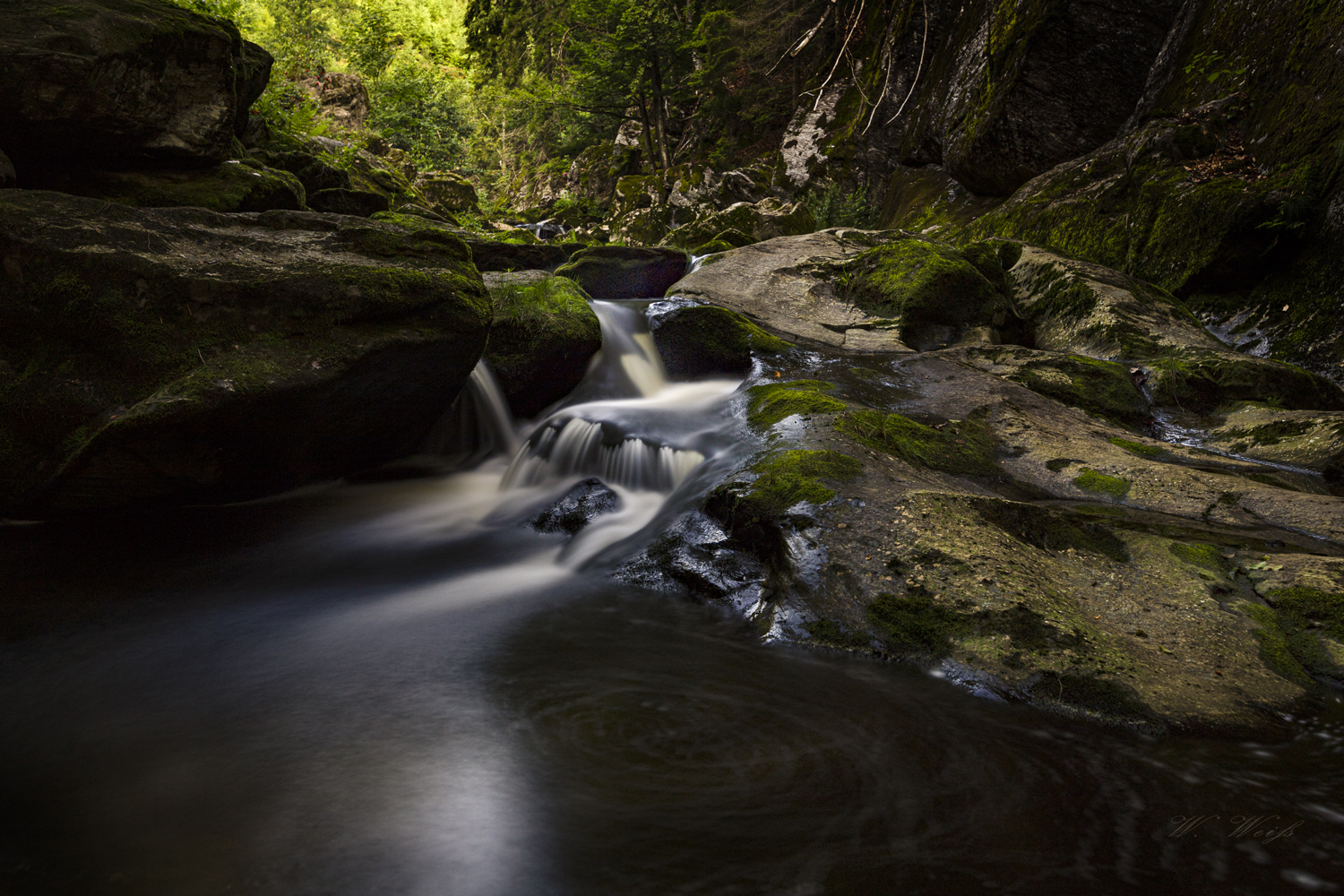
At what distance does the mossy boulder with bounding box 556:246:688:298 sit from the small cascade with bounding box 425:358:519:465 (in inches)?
172

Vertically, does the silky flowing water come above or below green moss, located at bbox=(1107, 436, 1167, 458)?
below

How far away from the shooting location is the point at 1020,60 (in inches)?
437

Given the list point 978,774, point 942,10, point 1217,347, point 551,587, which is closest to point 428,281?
point 551,587

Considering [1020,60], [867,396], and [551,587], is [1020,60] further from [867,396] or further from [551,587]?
[551,587]

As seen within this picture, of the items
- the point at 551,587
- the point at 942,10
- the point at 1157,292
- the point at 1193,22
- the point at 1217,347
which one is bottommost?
the point at 551,587

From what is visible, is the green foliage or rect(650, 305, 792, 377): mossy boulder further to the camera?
the green foliage

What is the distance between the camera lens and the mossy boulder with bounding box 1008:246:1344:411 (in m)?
5.97

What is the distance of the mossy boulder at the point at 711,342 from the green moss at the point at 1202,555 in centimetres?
430

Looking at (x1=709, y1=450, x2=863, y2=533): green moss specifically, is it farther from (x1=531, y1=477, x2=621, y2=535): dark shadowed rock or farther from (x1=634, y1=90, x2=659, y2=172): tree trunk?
(x1=634, y1=90, x2=659, y2=172): tree trunk

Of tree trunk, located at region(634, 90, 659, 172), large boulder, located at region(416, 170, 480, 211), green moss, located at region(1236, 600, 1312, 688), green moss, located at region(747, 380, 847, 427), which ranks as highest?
tree trunk, located at region(634, 90, 659, 172)

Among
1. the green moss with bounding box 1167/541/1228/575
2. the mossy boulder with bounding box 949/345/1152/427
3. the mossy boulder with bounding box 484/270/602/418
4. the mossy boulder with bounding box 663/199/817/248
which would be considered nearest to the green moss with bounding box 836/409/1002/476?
the green moss with bounding box 1167/541/1228/575

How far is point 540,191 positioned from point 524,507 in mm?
32250

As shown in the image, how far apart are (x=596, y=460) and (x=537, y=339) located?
1770 millimetres

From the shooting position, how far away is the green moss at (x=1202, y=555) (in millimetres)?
3215
